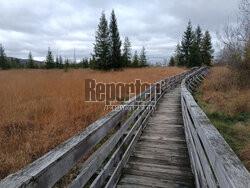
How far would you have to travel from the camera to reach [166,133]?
4.09 m

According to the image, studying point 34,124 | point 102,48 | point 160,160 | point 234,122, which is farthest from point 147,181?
point 102,48

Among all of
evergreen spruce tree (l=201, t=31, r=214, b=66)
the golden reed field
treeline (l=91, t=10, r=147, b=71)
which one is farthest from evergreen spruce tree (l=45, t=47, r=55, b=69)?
evergreen spruce tree (l=201, t=31, r=214, b=66)

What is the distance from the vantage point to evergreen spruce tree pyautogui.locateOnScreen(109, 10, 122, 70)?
77.9 feet

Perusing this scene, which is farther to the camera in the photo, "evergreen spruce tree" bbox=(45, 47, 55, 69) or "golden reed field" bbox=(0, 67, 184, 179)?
"evergreen spruce tree" bbox=(45, 47, 55, 69)

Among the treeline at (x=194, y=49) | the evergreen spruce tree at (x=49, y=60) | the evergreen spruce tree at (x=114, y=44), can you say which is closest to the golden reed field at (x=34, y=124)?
the evergreen spruce tree at (x=114, y=44)

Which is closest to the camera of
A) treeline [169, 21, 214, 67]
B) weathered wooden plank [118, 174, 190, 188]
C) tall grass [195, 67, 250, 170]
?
weathered wooden plank [118, 174, 190, 188]

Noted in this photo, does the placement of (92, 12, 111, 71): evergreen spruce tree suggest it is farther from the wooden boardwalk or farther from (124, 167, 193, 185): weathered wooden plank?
(124, 167, 193, 185): weathered wooden plank

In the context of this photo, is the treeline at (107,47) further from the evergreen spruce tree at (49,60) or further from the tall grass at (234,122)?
the evergreen spruce tree at (49,60)

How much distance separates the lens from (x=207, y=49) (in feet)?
118

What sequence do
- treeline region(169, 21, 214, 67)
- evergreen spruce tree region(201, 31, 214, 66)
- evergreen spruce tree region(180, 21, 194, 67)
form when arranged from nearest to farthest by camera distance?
treeline region(169, 21, 214, 67), evergreen spruce tree region(180, 21, 194, 67), evergreen spruce tree region(201, 31, 214, 66)

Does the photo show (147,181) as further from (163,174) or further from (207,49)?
(207,49)

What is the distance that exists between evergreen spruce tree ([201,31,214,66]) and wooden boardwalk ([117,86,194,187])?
39.3m

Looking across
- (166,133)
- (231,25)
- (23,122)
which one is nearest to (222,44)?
(231,25)

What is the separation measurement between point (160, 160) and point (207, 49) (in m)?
41.9
